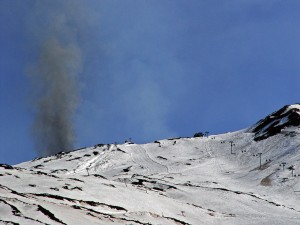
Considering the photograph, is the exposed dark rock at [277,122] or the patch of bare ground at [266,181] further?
the exposed dark rock at [277,122]

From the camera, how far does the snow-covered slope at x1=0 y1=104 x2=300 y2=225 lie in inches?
2045

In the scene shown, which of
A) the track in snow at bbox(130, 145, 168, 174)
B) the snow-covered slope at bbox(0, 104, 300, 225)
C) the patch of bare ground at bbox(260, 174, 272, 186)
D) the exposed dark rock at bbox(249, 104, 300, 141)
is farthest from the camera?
the exposed dark rock at bbox(249, 104, 300, 141)

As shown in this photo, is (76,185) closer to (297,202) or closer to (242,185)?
(297,202)

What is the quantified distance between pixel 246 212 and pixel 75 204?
24.5 m

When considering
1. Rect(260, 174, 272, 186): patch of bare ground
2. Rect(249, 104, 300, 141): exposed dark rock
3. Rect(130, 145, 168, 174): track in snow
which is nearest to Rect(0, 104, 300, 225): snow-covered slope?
Rect(260, 174, 272, 186): patch of bare ground

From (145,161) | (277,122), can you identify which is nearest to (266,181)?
(145,161)

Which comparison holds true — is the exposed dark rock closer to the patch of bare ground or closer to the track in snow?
the track in snow

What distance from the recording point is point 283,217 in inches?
2443

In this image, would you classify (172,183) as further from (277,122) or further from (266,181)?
(277,122)

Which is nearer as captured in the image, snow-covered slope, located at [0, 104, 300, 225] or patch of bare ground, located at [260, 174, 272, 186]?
snow-covered slope, located at [0, 104, 300, 225]

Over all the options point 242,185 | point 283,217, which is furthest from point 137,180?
point 283,217

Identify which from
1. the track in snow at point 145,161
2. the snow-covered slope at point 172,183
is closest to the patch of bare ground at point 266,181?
the snow-covered slope at point 172,183

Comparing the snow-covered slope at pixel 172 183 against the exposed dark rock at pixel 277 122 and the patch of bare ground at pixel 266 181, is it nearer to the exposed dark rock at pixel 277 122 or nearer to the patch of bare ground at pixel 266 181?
the patch of bare ground at pixel 266 181

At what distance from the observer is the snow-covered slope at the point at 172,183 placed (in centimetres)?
5194
